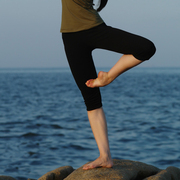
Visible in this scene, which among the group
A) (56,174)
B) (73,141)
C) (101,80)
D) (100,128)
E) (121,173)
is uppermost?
(101,80)

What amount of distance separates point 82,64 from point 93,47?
27cm

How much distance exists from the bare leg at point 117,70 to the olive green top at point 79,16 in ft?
1.66

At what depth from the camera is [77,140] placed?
35.8 ft

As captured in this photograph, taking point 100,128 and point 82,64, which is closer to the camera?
point 82,64

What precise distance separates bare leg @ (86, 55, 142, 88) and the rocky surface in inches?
46.6

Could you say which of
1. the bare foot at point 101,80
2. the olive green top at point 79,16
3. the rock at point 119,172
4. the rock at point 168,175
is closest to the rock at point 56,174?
the rock at point 119,172

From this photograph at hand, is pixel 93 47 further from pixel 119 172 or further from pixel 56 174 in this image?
pixel 56 174

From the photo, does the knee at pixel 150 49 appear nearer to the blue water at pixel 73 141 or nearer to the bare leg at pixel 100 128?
the bare leg at pixel 100 128

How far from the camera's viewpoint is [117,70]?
341 cm

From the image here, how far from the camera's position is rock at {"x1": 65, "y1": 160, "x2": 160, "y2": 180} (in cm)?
379

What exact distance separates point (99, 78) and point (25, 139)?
28.5ft

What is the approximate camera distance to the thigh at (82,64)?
3.49 m

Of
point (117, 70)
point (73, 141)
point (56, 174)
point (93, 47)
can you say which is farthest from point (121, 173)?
point (73, 141)

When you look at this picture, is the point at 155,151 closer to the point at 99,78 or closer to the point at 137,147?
the point at 137,147
